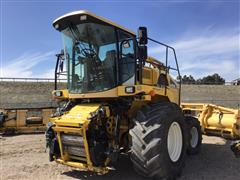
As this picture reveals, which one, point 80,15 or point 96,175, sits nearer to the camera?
point 80,15

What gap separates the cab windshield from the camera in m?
6.66

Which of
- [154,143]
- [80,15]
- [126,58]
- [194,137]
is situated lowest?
[194,137]

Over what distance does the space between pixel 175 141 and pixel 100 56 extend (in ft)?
Answer: 8.50

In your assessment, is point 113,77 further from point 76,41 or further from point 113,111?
point 76,41

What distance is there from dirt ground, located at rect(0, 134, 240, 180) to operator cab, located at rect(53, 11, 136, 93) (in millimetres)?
1984

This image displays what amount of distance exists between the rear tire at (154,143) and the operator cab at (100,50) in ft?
3.05

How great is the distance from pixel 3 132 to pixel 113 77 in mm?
8923

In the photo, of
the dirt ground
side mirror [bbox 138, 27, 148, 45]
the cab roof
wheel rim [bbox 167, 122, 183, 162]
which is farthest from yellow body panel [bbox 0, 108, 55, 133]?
side mirror [bbox 138, 27, 148, 45]

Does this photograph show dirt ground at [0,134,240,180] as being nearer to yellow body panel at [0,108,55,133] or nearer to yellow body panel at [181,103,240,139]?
yellow body panel at [181,103,240,139]

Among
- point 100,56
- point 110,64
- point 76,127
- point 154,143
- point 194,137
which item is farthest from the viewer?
point 194,137

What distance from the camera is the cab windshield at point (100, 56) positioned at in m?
6.66

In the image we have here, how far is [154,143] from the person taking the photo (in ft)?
18.9

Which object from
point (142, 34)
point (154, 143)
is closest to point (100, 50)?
point (142, 34)

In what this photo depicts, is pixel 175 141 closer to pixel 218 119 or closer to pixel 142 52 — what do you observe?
pixel 142 52
